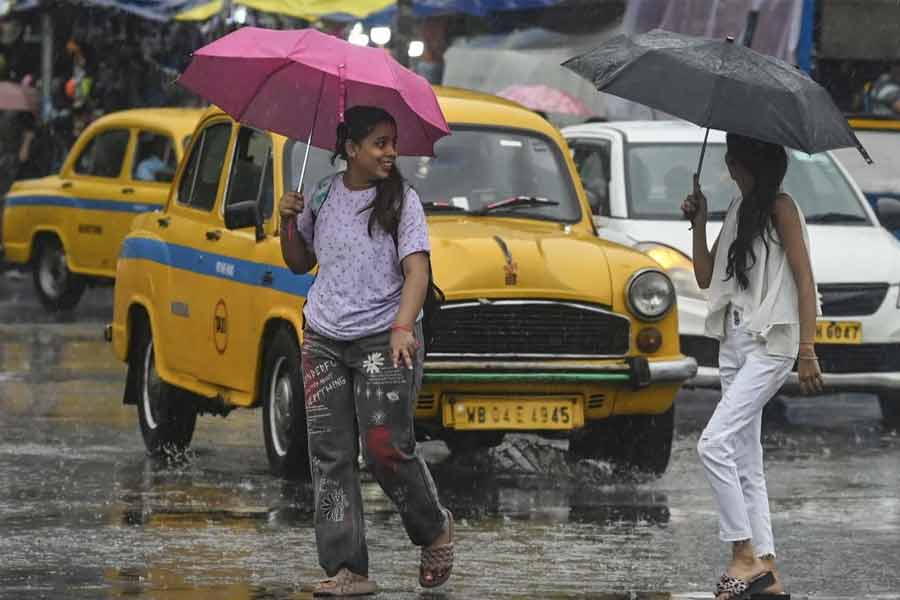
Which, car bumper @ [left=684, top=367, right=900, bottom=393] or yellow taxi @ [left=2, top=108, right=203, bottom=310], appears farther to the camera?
yellow taxi @ [left=2, top=108, right=203, bottom=310]

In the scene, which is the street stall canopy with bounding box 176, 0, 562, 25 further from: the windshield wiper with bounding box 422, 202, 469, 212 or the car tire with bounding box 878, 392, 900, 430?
the windshield wiper with bounding box 422, 202, 469, 212

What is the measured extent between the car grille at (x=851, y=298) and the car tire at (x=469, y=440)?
94.9 inches

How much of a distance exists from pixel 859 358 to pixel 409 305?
22.0 ft

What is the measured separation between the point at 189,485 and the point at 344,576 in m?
3.25

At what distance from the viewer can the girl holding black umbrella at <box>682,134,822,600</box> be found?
7.95 m

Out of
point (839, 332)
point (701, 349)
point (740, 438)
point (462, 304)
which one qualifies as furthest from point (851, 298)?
point (740, 438)

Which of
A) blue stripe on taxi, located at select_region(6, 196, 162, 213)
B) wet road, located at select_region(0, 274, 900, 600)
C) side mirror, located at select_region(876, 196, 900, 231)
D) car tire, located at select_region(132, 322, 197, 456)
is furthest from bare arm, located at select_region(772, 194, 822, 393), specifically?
blue stripe on taxi, located at select_region(6, 196, 162, 213)

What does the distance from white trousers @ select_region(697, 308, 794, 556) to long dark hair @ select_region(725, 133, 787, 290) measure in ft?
0.55

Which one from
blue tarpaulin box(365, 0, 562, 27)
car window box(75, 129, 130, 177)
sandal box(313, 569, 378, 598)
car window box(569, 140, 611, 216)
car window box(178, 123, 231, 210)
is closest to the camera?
sandal box(313, 569, 378, 598)

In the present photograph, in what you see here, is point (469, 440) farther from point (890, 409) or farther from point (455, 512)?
point (890, 409)

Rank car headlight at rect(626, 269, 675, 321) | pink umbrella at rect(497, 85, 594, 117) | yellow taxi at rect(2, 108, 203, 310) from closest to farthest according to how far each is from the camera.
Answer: car headlight at rect(626, 269, 675, 321), yellow taxi at rect(2, 108, 203, 310), pink umbrella at rect(497, 85, 594, 117)

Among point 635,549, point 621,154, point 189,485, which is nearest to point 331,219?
point 635,549

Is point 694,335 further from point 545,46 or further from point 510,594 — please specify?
point 545,46

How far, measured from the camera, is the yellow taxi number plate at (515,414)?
10648mm
